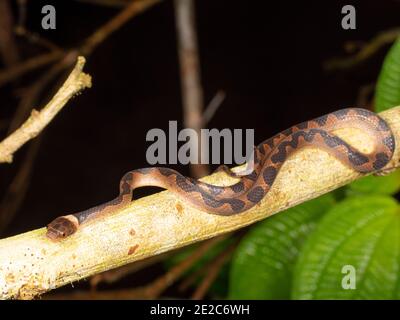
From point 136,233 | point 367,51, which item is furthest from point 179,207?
point 367,51

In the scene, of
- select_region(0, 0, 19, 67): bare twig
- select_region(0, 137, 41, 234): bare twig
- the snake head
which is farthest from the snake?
select_region(0, 0, 19, 67): bare twig

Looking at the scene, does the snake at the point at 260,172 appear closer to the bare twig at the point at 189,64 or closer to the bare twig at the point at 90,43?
the bare twig at the point at 189,64

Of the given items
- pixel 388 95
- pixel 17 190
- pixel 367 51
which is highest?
pixel 367 51

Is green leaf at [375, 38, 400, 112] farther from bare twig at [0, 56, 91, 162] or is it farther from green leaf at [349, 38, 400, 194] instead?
bare twig at [0, 56, 91, 162]

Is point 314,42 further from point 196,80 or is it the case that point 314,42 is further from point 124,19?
point 124,19

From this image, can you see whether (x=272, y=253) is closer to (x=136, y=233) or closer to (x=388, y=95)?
(x=388, y=95)

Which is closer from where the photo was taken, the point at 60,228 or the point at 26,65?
the point at 60,228
